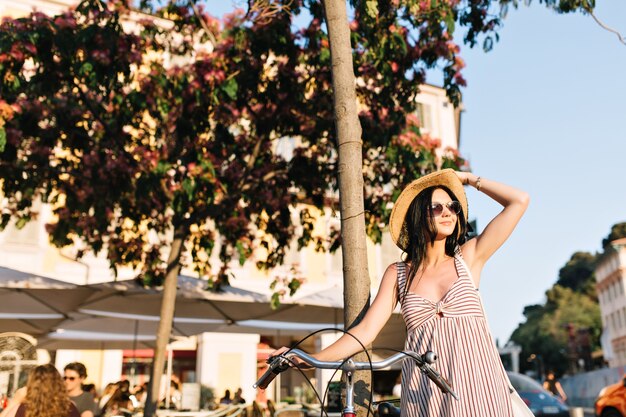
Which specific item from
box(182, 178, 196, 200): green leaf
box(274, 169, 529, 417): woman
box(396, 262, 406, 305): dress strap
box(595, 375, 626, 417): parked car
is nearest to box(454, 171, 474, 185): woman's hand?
box(274, 169, 529, 417): woman

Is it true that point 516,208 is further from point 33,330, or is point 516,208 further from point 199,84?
point 33,330

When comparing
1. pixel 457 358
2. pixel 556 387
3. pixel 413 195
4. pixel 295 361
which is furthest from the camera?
pixel 556 387

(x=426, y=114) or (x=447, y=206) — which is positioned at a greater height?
(x=426, y=114)

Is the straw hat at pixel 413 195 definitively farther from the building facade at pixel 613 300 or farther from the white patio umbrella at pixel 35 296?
the building facade at pixel 613 300

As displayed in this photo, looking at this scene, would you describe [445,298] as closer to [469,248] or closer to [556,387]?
[469,248]

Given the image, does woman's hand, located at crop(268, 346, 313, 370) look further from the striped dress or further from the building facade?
the building facade

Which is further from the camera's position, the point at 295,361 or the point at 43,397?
the point at 43,397

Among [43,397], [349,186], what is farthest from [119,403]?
[349,186]

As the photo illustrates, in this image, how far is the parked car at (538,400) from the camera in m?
12.9

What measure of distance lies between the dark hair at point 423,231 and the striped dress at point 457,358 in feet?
0.54

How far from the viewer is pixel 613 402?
420 inches

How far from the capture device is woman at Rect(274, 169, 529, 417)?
87.6 inches

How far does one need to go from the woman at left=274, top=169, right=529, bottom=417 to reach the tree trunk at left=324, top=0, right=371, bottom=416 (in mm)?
510

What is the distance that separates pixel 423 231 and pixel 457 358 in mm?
590
